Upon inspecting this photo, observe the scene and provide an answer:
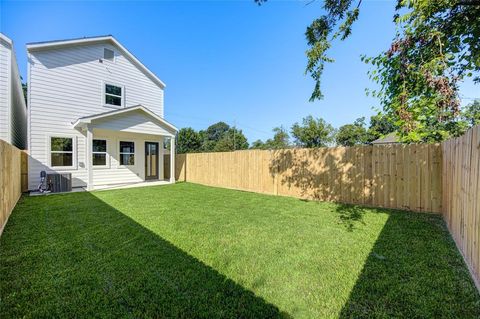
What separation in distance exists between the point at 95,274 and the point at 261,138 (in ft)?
156

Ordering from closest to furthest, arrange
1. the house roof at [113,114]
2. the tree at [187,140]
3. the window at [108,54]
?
the house roof at [113,114], the window at [108,54], the tree at [187,140]

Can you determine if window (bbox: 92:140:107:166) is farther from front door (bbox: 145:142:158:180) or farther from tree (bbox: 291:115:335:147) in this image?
tree (bbox: 291:115:335:147)

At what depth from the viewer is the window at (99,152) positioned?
10.8 m

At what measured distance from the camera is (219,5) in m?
9.59

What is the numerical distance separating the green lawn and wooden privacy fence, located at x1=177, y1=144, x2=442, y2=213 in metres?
0.88

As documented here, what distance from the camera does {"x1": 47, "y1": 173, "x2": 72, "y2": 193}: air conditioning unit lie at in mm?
8938

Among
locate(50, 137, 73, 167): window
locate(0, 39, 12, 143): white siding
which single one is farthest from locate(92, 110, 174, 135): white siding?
locate(0, 39, 12, 143): white siding

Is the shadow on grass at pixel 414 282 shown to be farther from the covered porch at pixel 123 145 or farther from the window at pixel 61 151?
the window at pixel 61 151

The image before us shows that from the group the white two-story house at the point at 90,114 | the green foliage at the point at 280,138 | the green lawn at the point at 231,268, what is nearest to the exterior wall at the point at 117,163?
the white two-story house at the point at 90,114

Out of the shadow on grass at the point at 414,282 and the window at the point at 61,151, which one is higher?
the window at the point at 61,151

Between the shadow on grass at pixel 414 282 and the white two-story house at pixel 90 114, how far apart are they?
1024cm

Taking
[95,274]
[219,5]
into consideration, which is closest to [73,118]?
[219,5]

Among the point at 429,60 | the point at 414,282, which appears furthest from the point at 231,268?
the point at 429,60

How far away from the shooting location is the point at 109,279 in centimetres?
268
